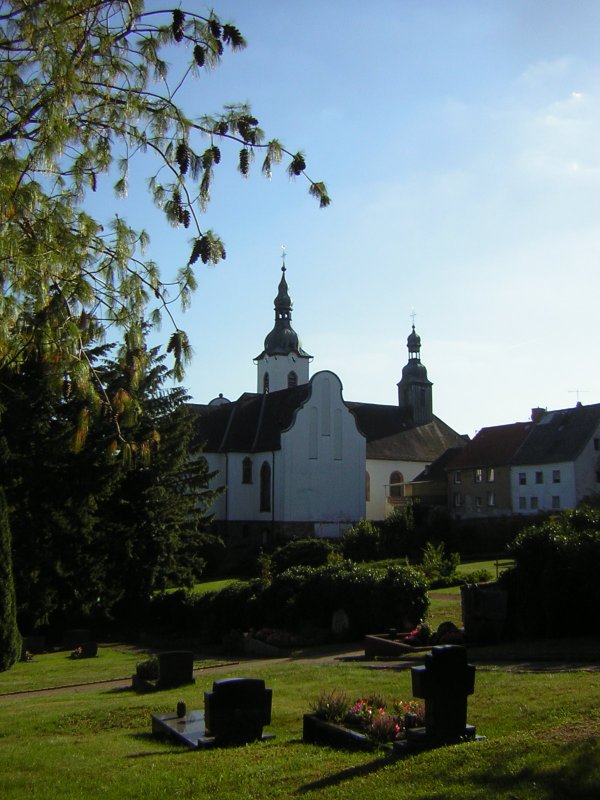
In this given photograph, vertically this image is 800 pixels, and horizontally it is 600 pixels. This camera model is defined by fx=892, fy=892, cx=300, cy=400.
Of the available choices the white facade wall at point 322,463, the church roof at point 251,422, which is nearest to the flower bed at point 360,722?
the white facade wall at point 322,463

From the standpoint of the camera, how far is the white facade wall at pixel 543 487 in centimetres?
5881

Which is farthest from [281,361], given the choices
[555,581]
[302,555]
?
[555,581]

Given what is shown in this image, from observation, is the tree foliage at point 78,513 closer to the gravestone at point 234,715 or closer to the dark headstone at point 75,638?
the dark headstone at point 75,638

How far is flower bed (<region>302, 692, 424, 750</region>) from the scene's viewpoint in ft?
32.7

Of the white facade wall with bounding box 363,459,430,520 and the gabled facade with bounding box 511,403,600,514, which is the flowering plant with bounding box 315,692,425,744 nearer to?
the gabled facade with bounding box 511,403,600,514

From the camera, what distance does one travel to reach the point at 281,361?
84188mm

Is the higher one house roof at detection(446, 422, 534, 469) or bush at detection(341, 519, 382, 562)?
house roof at detection(446, 422, 534, 469)

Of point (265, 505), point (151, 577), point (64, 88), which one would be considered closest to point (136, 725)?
Result: point (64, 88)

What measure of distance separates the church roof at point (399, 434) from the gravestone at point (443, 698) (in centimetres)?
6537

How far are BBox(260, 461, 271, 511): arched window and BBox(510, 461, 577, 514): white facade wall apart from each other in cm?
1732

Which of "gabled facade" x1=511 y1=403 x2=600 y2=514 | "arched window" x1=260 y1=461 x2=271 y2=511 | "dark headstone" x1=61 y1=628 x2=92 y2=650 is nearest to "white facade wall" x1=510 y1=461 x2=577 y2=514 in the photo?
"gabled facade" x1=511 y1=403 x2=600 y2=514

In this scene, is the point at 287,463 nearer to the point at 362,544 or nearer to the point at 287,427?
the point at 287,427

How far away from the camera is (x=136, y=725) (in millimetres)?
13320

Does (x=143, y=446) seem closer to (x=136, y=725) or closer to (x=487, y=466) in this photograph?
(x=136, y=725)
